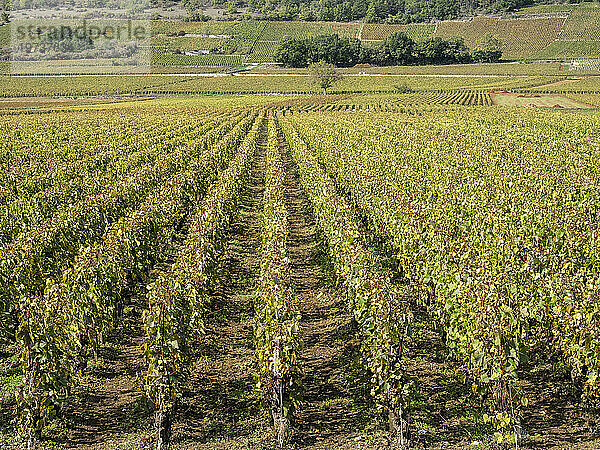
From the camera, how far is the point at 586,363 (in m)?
9.43

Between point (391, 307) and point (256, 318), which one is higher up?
point (391, 307)

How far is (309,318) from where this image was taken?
47.5 ft

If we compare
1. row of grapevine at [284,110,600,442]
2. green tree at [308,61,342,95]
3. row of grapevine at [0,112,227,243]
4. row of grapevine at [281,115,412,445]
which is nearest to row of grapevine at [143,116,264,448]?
row of grapevine at [281,115,412,445]

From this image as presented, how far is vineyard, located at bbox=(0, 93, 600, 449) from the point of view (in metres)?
9.66

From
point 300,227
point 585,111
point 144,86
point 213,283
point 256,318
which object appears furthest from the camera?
point 144,86

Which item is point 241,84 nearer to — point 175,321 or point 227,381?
point 227,381

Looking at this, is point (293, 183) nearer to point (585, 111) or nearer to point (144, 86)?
point (585, 111)

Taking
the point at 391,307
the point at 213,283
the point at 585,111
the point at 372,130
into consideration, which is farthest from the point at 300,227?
the point at 585,111

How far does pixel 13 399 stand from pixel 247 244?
10419 mm

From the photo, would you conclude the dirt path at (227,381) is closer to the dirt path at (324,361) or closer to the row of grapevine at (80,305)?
the dirt path at (324,361)

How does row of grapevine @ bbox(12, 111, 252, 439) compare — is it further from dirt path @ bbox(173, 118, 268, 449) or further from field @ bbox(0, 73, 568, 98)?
field @ bbox(0, 73, 568, 98)

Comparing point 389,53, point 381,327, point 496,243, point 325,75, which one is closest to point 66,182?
point 496,243

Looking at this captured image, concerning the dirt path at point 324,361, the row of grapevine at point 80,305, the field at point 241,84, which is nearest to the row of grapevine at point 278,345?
the dirt path at point 324,361

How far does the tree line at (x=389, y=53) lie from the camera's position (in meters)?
176
